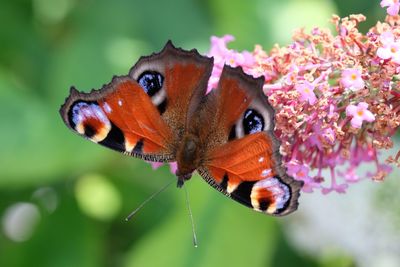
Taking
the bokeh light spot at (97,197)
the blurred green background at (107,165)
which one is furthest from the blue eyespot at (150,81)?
the bokeh light spot at (97,197)

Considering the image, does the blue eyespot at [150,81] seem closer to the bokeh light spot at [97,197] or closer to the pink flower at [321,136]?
the pink flower at [321,136]

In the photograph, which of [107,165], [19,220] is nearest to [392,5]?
[107,165]

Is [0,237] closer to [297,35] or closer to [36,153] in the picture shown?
[36,153]

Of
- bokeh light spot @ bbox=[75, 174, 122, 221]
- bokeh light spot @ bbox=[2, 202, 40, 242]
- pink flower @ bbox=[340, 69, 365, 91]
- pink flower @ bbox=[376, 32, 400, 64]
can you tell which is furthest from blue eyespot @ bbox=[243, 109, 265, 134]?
bokeh light spot @ bbox=[2, 202, 40, 242]

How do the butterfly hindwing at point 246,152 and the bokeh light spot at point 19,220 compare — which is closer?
the butterfly hindwing at point 246,152

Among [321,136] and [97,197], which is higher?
[321,136]

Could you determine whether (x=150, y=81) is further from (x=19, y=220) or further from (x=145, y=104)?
(x=19, y=220)

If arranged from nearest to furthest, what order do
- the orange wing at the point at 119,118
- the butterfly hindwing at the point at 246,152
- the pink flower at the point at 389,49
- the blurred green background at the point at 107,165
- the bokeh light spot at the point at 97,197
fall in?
1. the butterfly hindwing at the point at 246,152
2. the pink flower at the point at 389,49
3. the orange wing at the point at 119,118
4. the blurred green background at the point at 107,165
5. the bokeh light spot at the point at 97,197
